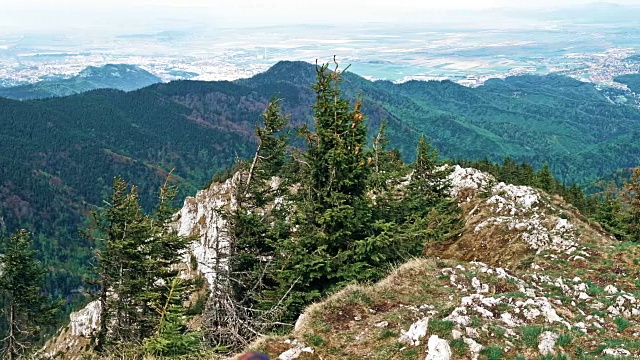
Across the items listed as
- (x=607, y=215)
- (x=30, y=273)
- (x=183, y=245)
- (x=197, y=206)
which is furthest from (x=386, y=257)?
(x=197, y=206)

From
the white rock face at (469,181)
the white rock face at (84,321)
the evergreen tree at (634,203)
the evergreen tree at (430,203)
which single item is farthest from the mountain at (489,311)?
the white rock face at (84,321)

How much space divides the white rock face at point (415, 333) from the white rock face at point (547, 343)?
2.56 m

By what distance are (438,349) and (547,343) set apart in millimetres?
2514

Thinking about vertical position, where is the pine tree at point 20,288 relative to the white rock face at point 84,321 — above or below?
above

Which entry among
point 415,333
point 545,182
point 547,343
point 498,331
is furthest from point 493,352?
point 545,182

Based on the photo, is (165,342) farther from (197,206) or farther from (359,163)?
(197,206)

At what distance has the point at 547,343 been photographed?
34.1 feet

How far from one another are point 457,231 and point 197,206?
63960mm

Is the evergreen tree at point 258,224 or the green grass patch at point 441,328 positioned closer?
the green grass patch at point 441,328

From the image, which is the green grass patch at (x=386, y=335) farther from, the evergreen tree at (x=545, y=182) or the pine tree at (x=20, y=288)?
the evergreen tree at (x=545, y=182)

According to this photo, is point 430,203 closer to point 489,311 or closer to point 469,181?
point 469,181

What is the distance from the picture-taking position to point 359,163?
69.4 feet

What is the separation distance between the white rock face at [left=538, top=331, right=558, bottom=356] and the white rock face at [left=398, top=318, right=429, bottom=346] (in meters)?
2.56

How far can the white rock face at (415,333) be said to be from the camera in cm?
1120
